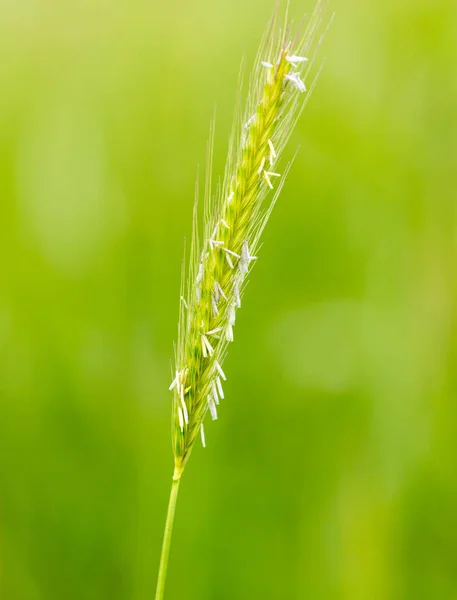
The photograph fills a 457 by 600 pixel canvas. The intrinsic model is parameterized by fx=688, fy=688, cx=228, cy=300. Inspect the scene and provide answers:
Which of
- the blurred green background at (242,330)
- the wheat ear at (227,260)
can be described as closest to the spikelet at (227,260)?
the wheat ear at (227,260)

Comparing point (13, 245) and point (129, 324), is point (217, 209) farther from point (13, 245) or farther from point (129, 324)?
point (13, 245)

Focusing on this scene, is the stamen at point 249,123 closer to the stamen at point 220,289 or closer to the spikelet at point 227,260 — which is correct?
the spikelet at point 227,260

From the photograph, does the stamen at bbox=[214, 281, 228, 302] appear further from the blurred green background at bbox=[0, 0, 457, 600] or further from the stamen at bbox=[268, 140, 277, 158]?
the blurred green background at bbox=[0, 0, 457, 600]

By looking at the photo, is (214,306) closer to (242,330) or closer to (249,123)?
(249,123)

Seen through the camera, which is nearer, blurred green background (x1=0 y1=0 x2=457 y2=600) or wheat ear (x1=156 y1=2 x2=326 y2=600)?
wheat ear (x1=156 y1=2 x2=326 y2=600)

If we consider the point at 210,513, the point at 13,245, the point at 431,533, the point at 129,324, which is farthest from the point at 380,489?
the point at 13,245

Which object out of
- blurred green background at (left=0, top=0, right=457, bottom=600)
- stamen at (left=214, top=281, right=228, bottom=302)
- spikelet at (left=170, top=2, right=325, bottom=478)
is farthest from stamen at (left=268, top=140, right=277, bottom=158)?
blurred green background at (left=0, top=0, right=457, bottom=600)

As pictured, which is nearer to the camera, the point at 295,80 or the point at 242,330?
the point at 295,80

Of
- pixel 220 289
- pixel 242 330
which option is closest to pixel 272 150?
pixel 220 289
